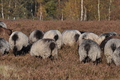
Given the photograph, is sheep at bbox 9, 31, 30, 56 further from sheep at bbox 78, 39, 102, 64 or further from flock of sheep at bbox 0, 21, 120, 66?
sheep at bbox 78, 39, 102, 64

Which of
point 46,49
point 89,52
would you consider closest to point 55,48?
point 46,49

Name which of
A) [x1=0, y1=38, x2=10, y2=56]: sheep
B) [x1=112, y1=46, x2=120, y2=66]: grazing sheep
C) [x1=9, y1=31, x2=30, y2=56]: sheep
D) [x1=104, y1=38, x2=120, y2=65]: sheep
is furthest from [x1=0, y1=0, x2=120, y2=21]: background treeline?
[x1=112, y1=46, x2=120, y2=66]: grazing sheep

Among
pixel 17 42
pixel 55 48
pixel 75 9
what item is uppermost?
pixel 75 9

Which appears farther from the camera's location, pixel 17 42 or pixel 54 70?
pixel 17 42

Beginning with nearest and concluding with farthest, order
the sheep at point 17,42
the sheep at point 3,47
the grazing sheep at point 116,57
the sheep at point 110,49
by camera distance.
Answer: the grazing sheep at point 116,57 < the sheep at point 110,49 < the sheep at point 3,47 < the sheep at point 17,42

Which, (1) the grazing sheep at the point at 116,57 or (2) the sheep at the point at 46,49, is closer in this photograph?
(1) the grazing sheep at the point at 116,57

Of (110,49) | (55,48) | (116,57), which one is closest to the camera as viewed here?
(116,57)

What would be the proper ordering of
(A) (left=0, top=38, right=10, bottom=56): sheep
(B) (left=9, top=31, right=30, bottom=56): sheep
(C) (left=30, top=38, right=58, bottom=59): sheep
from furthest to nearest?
(B) (left=9, top=31, right=30, bottom=56): sheep
(A) (left=0, top=38, right=10, bottom=56): sheep
(C) (left=30, top=38, right=58, bottom=59): sheep

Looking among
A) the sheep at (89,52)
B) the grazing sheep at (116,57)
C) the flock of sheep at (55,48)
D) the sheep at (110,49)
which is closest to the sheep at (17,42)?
the flock of sheep at (55,48)

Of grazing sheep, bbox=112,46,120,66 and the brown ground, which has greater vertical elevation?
grazing sheep, bbox=112,46,120,66

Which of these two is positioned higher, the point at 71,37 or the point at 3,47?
the point at 71,37

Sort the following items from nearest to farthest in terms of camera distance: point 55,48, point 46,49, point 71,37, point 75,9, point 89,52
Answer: point 89,52 → point 46,49 → point 55,48 → point 71,37 → point 75,9

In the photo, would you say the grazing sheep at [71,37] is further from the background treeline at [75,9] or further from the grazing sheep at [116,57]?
the background treeline at [75,9]

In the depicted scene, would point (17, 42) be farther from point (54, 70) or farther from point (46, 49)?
point (54, 70)
